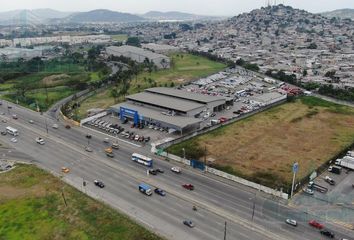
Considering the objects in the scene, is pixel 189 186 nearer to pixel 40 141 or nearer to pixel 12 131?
pixel 40 141

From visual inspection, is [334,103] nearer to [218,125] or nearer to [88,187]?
[218,125]

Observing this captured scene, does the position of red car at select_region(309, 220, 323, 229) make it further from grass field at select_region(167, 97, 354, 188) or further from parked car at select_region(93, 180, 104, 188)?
parked car at select_region(93, 180, 104, 188)

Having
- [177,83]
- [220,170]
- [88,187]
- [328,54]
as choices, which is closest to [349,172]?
[220,170]

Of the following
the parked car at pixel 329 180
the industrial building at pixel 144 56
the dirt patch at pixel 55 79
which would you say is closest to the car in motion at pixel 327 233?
the parked car at pixel 329 180

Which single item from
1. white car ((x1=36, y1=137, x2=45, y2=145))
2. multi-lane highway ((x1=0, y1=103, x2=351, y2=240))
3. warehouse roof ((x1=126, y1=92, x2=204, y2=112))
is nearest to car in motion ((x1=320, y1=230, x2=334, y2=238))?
multi-lane highway ((x1=0, y1=103, x2=351, y2=240))

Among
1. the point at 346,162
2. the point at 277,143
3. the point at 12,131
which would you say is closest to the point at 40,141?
the point at 12,131
